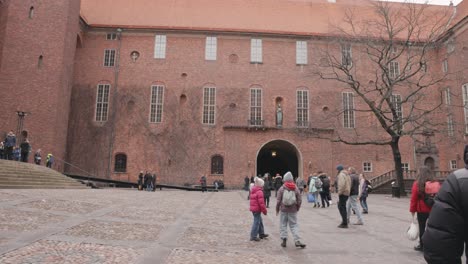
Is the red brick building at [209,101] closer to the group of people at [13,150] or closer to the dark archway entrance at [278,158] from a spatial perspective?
the dark archway entrance at [278,158]

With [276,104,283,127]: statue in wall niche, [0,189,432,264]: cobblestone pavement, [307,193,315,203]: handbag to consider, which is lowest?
[0,189,432,264]: cobblestone pavement

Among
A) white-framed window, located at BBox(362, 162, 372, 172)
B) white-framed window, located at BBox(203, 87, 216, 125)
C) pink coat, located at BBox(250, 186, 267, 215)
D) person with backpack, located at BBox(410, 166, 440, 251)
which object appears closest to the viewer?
person with backpack, located at BBox(410, 166, 440, 251)

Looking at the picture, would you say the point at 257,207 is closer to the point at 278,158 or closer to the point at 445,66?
the point at 278,158

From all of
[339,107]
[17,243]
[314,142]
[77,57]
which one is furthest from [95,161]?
[17,243]

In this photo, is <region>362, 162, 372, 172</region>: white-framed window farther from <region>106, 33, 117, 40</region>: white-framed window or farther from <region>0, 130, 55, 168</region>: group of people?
<region>0, 130, 55, 168</region>: group of people

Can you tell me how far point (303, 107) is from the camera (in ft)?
99.2

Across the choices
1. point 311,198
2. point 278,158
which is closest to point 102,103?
point 278,158

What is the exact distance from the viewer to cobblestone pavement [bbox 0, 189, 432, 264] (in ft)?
18.0

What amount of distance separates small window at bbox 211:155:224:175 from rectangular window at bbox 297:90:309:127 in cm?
697

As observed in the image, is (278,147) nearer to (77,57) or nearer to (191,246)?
(77,57)

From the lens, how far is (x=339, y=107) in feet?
99.9

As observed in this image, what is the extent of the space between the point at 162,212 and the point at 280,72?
22205mm

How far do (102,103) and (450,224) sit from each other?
3004 cm

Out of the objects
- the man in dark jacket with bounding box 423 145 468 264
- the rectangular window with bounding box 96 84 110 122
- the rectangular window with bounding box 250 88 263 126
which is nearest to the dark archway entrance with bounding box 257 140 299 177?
the rectangular window with bounding box 250 88 263 126
